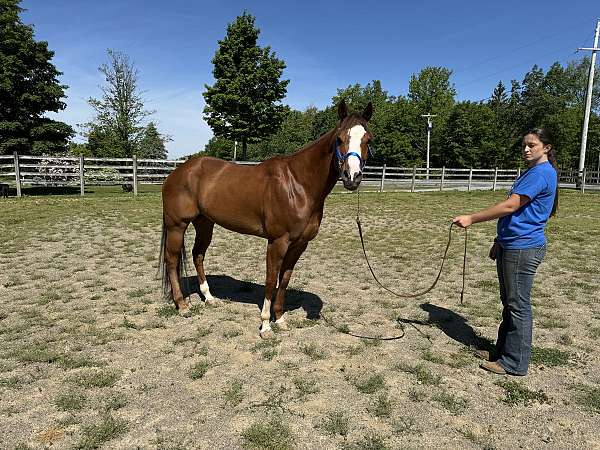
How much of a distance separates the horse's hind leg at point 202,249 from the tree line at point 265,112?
9130mm

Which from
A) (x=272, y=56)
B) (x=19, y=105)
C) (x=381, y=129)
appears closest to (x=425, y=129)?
(x=381, y=129)

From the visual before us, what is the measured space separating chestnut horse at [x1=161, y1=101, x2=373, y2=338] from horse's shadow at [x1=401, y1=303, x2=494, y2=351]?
184 centimetres

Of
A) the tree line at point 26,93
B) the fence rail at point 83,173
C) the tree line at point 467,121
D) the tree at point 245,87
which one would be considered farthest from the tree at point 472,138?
the tree line at point 26,93

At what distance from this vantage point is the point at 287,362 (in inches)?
148

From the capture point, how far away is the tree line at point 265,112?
68.6ft

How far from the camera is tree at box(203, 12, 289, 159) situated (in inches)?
1243

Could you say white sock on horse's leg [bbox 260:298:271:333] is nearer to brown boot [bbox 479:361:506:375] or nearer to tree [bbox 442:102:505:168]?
brown boot [bbox 479:361:506:375]

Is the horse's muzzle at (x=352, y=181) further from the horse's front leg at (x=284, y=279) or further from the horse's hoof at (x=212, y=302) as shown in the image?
the horse's hoof at (x=212, y=302)

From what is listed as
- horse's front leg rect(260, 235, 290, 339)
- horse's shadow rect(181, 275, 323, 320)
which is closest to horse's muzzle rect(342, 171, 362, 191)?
horse's front leg rect(260, 235, 290, 339)

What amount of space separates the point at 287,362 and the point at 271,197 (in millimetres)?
1814

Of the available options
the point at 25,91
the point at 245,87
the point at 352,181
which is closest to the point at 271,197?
the point at 352,181

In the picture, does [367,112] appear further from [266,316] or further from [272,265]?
[266,316]

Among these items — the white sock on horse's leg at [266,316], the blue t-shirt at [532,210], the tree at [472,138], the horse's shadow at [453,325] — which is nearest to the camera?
the blue t-shirt at [532,210]

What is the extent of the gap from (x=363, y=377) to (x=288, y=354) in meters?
0.83
